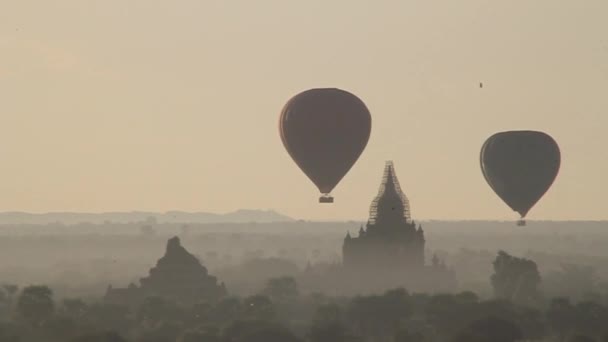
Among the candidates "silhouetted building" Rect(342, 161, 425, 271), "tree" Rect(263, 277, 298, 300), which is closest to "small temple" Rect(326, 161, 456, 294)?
"silhouetted building" Rect(342, 161, 425, 271)

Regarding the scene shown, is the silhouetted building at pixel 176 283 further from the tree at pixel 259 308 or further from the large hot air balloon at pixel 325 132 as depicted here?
the large hot air balloon at pixel 325 132

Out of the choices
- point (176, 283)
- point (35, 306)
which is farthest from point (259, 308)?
point (35, 306)

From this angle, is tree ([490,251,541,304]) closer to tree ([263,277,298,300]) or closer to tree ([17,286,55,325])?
tree ([263,277,298,300])

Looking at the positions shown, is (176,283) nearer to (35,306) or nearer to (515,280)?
(35,306)

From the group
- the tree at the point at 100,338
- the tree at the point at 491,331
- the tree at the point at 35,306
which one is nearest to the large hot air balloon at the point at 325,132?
the tree at the point at 35,306

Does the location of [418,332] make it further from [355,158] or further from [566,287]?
[566,287]

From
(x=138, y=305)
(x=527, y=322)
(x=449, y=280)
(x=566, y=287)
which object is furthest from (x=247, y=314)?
(x=566, y=287)
